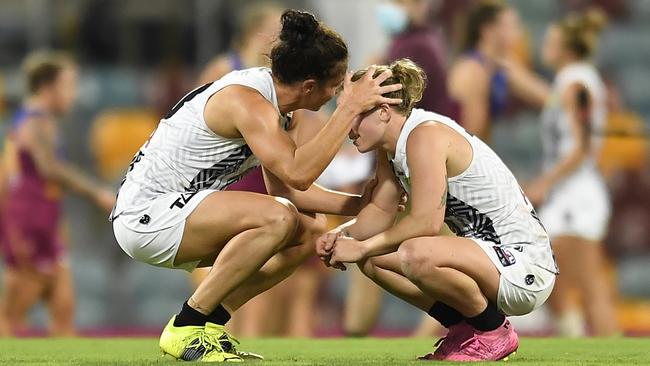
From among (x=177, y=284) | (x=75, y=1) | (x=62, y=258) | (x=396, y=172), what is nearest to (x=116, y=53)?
(x=75, y=1)

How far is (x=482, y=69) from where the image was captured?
784 cm

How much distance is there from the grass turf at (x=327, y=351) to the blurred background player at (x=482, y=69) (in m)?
1.61

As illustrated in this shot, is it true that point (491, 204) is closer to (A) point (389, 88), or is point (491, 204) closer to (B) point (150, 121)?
(A) point (389, 88)

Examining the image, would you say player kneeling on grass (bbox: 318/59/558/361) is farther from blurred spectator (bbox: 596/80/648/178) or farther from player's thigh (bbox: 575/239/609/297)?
blurred spectator (bbox: 596/80/648/178)

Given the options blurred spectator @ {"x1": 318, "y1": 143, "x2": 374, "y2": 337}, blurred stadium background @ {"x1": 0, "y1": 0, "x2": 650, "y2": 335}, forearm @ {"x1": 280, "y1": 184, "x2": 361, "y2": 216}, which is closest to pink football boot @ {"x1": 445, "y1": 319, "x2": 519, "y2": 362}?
forearm @ {"x1": 280, "y1": 184, "x2": 361, "y2": 216}

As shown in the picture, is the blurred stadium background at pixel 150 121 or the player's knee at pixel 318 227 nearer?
the player's knee at pixel 318 227

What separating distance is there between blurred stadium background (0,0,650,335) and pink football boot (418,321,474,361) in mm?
5359

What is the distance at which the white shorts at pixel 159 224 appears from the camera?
4.90m

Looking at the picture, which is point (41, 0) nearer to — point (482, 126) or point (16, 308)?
point (16, 308)

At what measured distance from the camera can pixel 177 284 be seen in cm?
1090

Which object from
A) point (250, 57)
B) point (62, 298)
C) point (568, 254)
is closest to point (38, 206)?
point (62, 298)

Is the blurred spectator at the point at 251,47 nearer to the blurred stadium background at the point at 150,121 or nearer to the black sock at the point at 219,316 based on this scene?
the blurred stadium background at the point at 150,121

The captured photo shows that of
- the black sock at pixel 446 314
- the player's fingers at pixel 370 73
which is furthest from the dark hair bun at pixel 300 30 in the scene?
the black sock at pixel 446 314

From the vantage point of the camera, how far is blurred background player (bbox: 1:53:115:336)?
847 cm
